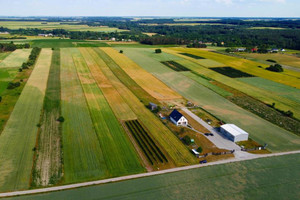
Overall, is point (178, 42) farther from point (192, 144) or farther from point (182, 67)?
point (192, 144)

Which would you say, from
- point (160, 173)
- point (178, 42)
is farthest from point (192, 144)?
point (178, 42)

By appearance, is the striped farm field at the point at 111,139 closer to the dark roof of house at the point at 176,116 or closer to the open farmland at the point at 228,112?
the dark roof of house at the point at 176,116

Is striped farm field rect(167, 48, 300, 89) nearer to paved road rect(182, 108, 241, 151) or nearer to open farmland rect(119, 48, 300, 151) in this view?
open farmland rect(119, 48, 300, 151)

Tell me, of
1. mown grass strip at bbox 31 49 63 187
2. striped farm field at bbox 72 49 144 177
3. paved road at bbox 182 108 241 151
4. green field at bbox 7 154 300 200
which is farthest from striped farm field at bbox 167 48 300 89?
mown grass strip at bbox 31 49 63 187

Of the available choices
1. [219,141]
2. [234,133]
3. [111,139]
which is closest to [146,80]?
[111,139]

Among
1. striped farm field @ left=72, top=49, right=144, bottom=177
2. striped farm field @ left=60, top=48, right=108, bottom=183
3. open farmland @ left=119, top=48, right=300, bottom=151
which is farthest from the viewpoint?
open farmland @ left=119, top=48, right=300, bottom=151

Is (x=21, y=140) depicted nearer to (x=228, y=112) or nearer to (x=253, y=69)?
(x=228, y=112)
